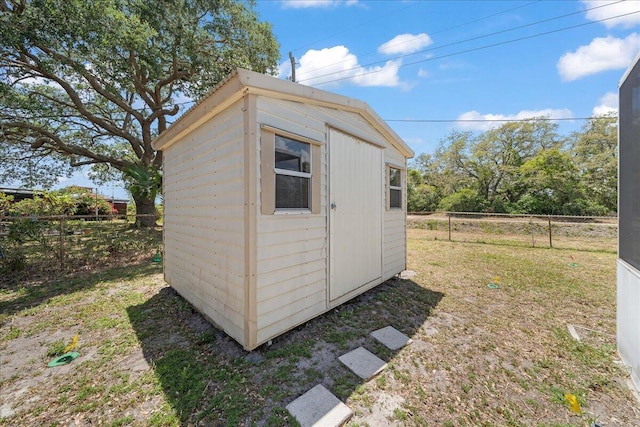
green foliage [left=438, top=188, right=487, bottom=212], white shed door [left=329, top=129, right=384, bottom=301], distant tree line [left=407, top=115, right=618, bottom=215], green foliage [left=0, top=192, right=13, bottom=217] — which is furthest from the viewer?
green foliage [left=438, top=188, right=487, bottom=212]

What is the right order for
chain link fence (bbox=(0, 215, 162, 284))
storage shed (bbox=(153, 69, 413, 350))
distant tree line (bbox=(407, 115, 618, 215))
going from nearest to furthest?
storage shed (bbox=(153, 69, 413, 350)) < chain link fence (bbox=(0, 215, 162, 284)) < distant tree line (bbox=(407, 115, 618, 215))

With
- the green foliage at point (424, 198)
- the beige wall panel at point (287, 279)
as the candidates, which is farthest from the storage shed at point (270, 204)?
the green foliage at point (424, 198)

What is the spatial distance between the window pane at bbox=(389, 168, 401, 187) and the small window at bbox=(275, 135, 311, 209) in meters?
2.48

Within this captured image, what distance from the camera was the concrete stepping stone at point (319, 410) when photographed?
182 centimetres

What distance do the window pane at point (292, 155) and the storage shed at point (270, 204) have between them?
1 centimetres

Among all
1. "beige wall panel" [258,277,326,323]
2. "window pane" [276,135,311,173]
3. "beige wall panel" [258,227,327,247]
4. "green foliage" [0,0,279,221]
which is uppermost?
"green foliage" [0,0,279,221]

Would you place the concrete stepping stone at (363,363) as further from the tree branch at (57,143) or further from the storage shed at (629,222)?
the tree branch at (57,143)

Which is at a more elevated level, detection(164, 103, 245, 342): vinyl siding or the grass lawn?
detection(164, 103, 245, 342): vinyl siding

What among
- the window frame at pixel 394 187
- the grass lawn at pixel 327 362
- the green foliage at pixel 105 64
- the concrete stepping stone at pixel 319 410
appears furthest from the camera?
the green foliage at pixel 105 64

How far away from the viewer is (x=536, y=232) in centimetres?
1234

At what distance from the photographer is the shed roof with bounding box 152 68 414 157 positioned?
2.41 metres

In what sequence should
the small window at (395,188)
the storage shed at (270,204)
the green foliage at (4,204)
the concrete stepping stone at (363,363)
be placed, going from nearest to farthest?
the concrete stepping stone at (363,363) < the storage shed at (270,204) < the small window at (395,188) < the green foliage at (4,204)

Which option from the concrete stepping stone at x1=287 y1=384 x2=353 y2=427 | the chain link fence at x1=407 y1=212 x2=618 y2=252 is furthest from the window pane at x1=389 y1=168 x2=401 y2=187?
the chain link fence at x1=407 y1=212 x2=618 y2=252

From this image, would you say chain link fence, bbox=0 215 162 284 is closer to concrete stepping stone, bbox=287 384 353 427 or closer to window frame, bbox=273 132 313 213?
window frame, bbox=273 132 313 213
